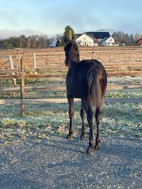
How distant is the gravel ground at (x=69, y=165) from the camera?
2967 mm

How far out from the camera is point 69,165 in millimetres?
3482

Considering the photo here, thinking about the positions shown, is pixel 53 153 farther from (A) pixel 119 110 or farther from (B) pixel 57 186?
(A) pixel 119 110

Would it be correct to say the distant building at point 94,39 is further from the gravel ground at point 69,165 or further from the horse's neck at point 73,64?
the gravel ground at point 69,165

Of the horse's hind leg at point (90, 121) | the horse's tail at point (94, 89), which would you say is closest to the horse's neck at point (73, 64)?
the horse's tail at point (94, 89)

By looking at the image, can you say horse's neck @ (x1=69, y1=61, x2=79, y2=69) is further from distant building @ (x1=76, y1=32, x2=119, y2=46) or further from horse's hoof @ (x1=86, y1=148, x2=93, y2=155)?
distant building @ (x1=76, y1=32, x2=119, y2=46)

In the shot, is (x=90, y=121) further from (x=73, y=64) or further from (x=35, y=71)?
(x=35, y=71)

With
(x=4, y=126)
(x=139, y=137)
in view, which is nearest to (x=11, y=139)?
(x=4, y=126)

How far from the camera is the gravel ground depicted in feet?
9.73

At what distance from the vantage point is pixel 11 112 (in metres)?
7.02

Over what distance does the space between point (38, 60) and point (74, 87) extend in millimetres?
17128

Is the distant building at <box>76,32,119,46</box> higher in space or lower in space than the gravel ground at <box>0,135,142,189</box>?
higher

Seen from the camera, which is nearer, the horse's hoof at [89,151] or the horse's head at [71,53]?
the horse's hoof at [89,151]

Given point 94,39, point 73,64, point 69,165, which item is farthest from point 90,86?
point 94,39

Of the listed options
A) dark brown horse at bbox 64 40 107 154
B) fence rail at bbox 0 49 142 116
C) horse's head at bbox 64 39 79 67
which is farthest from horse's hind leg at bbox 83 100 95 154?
fence rail at bbox 0 49 142 116
